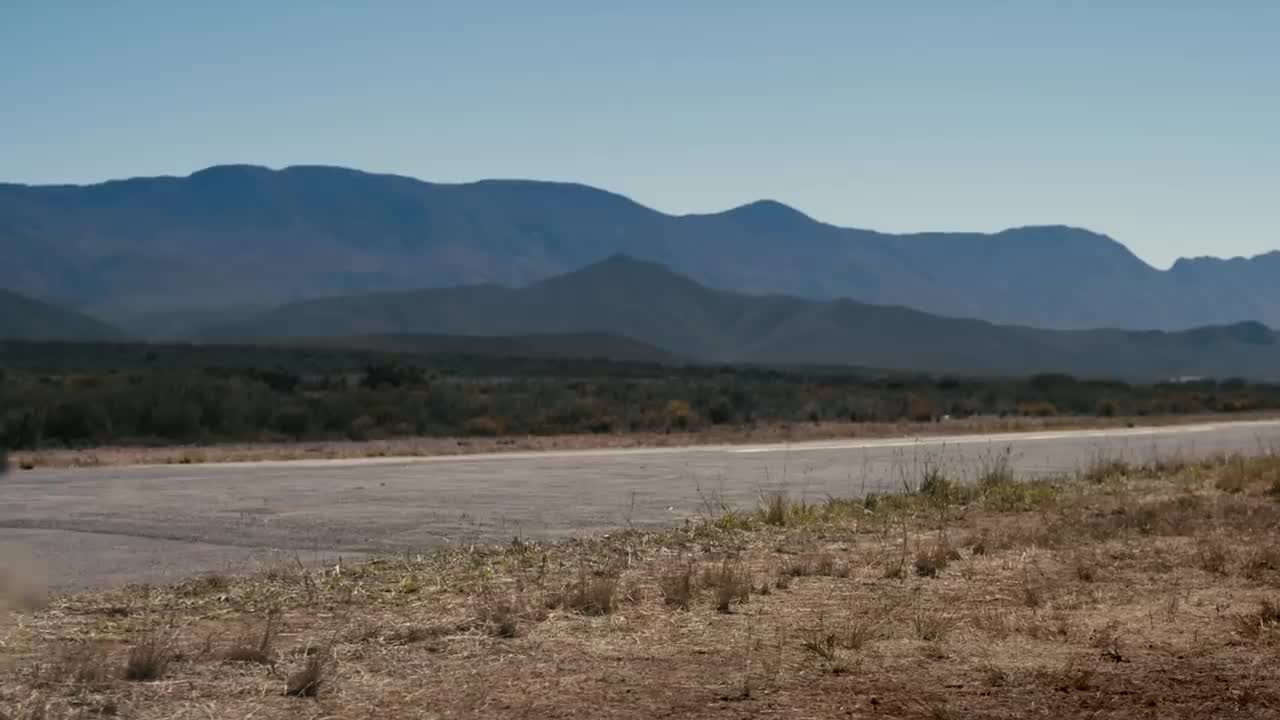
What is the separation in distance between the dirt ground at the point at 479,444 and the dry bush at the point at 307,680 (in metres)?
17.9

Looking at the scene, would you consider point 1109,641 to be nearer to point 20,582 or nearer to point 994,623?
point 994,623

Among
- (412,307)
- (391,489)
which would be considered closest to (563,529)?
(391,489)

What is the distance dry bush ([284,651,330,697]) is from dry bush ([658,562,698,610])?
124 inches

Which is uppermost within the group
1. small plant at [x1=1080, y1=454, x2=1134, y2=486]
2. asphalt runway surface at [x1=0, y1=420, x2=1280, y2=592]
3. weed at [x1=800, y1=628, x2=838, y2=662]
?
small plant at [x1=1080, y1=454, x2=1134, y2=486]

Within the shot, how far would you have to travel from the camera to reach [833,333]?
171000 millimetres

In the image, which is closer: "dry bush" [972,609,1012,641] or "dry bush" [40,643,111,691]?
"dry bush" [40,643,111,691]

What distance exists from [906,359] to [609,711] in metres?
158

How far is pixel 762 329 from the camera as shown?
176m

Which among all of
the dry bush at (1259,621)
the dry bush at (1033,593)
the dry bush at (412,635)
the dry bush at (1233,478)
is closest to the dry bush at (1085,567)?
the dry bush at (1033,593)

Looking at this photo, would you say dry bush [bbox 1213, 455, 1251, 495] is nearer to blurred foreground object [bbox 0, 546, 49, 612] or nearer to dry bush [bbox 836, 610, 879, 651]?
dry bush [bbox 836, 610, 879, 651]

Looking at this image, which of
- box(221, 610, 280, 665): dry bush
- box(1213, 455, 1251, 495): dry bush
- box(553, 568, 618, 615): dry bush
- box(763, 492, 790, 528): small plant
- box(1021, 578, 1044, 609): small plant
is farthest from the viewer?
box(1213, 455, 1251, 495): dry bush

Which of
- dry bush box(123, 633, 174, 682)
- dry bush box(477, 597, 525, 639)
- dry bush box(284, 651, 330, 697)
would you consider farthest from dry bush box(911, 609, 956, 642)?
dry bush box(123, 633, 174, 682)

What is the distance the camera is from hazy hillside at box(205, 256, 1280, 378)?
166 metres

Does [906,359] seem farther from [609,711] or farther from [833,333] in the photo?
[609,711]
